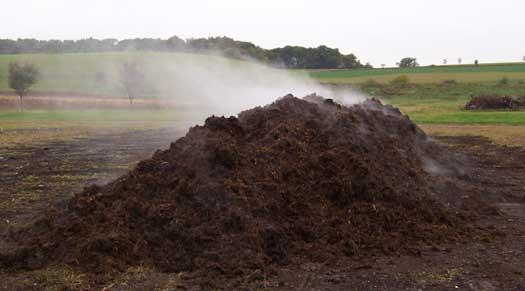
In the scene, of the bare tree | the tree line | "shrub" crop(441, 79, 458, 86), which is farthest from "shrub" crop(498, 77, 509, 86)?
the bare tree

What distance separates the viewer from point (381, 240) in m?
7.13

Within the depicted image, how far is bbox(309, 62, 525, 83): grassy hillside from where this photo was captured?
6488cm

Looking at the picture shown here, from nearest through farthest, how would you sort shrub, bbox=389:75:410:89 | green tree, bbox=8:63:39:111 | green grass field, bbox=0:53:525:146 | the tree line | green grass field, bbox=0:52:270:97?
green grass field, bbox=0:53:525:146 < green grass field, bbox=0:52:270:97 < green tree, bbox=8:63:39:111 < shrub, bbox=389:75:410:89 < the tree line

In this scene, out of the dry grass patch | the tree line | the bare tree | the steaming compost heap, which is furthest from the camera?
the tree line

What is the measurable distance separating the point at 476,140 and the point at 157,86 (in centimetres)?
3674

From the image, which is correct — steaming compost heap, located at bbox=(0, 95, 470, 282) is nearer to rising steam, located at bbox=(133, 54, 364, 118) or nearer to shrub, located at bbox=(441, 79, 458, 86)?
rising steam, located at bbox=(133, 54, 364, 118)

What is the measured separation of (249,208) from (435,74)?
232 ft

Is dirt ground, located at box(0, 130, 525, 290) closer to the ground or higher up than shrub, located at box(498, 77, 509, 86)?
closer to the ground

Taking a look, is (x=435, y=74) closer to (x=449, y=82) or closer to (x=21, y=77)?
(x=449, y=82)

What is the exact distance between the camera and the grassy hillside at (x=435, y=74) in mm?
64875

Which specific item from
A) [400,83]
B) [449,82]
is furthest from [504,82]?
[400,83]

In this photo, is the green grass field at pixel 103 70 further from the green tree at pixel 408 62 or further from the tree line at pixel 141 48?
the green tree at pixel 408 62

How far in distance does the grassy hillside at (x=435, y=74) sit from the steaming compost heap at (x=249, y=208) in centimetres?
5663

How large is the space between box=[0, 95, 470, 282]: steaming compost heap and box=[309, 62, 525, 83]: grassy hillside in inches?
2229
